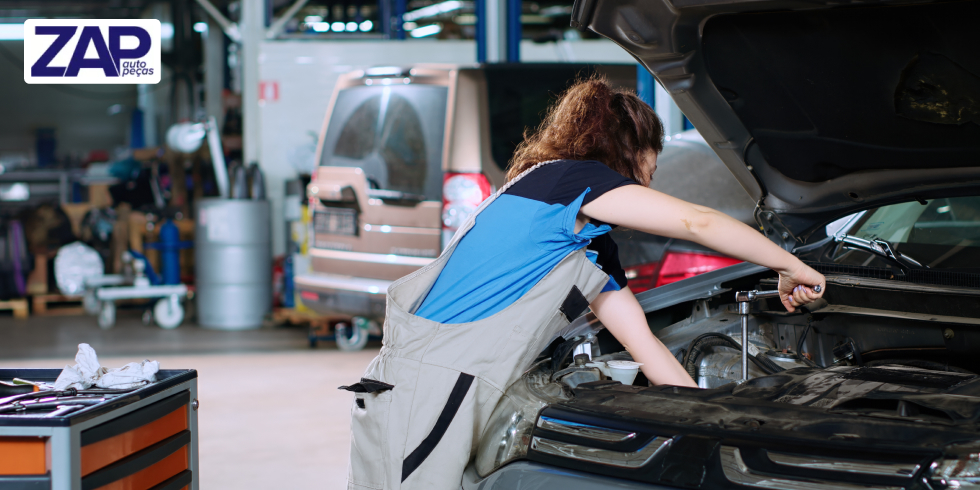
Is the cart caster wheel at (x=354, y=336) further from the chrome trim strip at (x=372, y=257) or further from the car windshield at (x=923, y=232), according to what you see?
the car windshield at (x=923, y=232)

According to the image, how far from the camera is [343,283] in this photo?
521 cm

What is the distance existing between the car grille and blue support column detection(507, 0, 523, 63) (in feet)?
19.2

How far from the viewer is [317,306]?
212 inches

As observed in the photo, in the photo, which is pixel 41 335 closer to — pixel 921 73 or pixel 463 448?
pixel 463 448

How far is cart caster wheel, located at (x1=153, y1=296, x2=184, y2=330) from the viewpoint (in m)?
7.26

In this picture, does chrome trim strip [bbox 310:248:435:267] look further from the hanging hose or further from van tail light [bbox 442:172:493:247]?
the hanging hose

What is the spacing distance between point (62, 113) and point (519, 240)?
16.5 meters

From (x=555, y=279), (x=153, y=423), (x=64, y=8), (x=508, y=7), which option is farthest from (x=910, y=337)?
(x=64, y=8)

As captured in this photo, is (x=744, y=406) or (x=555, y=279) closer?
(x=744, y=406)

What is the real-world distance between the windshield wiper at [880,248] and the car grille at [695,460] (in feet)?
3.52

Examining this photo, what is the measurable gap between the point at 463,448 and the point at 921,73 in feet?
4.31

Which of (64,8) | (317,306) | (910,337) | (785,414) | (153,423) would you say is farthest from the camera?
(64,8)

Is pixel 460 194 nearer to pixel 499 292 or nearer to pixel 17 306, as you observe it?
pixel 499 292

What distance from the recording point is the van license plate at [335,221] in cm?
527
